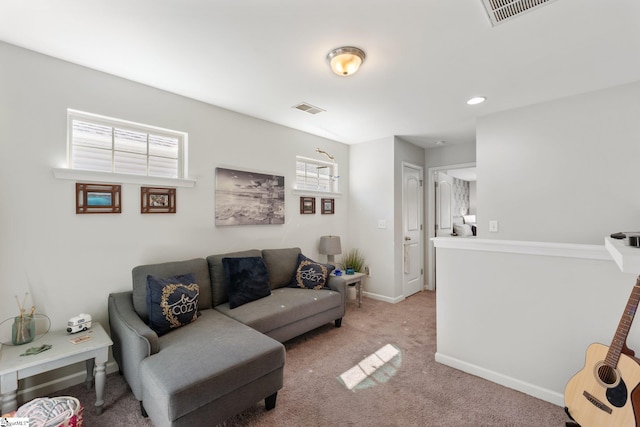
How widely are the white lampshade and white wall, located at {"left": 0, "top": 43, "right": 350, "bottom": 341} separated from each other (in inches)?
55.2

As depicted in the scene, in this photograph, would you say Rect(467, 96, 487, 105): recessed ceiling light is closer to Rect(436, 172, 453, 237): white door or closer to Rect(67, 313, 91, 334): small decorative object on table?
Rect(436, 172, 453, 237): white door

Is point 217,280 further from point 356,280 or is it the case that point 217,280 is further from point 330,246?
point 356,280

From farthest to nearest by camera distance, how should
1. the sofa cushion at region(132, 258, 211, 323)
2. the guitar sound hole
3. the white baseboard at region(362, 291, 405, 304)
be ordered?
the white baseboard at region(362, 291, 405, 304), the sofa cushion at region(132, 258, 211, 323), the guitar sound hole

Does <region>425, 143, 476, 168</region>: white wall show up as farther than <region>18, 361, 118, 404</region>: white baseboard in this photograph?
Yes

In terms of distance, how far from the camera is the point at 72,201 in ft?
7.32

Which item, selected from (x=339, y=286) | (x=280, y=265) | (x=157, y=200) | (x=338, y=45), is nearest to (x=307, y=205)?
(x=280, y=265)

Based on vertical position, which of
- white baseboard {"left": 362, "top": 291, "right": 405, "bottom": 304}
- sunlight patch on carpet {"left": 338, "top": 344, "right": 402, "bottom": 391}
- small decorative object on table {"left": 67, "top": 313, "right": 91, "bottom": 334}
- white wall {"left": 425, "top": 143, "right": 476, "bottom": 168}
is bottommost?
sunlight patch on carpet {"left": 338, "top": 344, "right": 402, "bottom": 391}

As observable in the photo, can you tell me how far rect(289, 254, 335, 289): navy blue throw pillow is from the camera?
3.36 meters

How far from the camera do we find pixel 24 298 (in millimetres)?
2049

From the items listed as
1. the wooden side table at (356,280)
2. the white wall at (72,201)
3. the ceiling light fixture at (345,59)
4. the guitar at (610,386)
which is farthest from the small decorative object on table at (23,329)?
the guitar at (610,386)

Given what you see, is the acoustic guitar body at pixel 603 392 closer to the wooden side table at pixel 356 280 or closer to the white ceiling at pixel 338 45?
the white ceiling at pixel 338 45

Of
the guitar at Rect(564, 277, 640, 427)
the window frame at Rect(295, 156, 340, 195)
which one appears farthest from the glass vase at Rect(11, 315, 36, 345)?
the guitar at Rect(564, 277, 640, 427)

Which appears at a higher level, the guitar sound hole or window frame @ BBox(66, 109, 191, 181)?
window frame @ BBox(66, 109, 191, 181)

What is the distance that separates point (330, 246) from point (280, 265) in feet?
3.06
